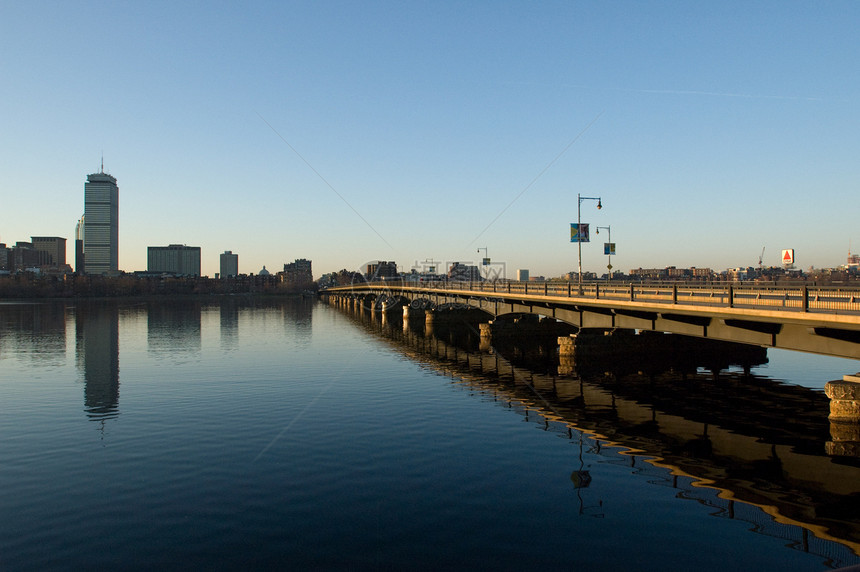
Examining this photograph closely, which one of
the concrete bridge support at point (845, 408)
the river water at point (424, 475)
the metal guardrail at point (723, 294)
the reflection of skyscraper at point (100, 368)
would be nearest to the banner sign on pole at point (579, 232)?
the metal guardrail at point (723, 294)

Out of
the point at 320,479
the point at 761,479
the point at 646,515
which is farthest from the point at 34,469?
the point at 761,479

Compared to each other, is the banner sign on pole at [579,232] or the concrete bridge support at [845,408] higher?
the banner sign on pole at [579,232]

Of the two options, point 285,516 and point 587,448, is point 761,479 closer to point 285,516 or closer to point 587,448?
point 587,448

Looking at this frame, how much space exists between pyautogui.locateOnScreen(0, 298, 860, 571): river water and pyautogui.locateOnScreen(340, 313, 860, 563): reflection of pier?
4.2 inches

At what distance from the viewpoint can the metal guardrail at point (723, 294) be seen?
926 inches

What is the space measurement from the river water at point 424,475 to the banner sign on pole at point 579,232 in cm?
2066

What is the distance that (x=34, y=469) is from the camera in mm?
19016

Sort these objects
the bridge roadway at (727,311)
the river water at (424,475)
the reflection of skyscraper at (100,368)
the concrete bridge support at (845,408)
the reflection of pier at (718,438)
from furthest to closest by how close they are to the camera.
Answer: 1. the reflection of skyscraper at (100,368)
2. the concrete bridge support at (845,408)
3. the bridge roadway at (727,311)
4. the reflection of pier at (718,438)
5. the river water at (424,475)

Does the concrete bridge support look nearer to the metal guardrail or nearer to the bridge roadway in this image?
the bridge roadway

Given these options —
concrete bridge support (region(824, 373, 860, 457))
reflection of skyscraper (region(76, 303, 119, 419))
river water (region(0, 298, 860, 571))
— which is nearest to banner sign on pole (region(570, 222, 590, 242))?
river water (region(0, 298, 860, 571))

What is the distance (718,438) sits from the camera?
74.7 feet

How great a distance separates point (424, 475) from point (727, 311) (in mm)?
16921

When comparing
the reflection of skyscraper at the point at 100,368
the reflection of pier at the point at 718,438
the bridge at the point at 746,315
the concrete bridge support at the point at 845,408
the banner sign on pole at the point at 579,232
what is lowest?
the reflection of skyscraper at the point at 100,368

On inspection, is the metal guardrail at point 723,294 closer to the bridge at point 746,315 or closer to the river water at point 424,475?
the bridge at point 746,315
